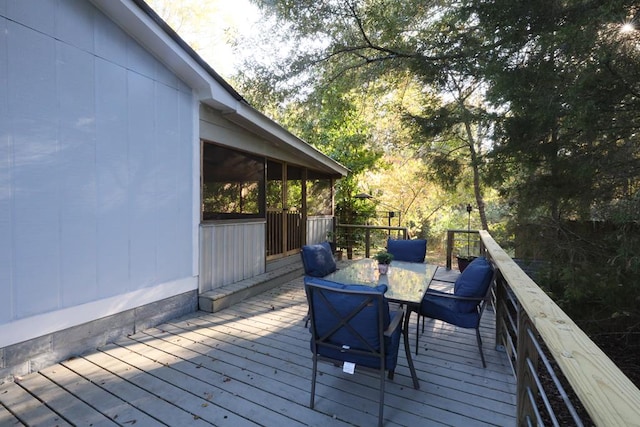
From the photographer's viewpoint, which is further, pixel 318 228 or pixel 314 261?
pixel 318 228

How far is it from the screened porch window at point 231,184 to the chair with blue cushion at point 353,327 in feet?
9.06

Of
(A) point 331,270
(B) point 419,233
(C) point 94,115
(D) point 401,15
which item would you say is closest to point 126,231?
(C) point 94,115

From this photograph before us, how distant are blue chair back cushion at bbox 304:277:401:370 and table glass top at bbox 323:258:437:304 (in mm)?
596

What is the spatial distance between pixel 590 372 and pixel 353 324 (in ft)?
4.15

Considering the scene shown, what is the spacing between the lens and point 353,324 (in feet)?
6.63

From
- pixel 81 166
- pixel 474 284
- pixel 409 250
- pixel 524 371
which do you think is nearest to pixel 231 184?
pixel 81 166

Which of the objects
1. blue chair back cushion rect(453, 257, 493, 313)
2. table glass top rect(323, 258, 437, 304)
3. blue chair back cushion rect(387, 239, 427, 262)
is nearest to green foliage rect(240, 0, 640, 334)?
blue chair back cushion rect(387, 239, 427, 262)

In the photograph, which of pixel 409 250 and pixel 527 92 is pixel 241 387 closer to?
pixel 409 250

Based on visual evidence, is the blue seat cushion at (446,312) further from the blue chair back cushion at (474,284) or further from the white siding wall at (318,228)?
the white siding wall at (318,228)

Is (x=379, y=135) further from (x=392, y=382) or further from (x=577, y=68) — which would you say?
(x=392, y=382)

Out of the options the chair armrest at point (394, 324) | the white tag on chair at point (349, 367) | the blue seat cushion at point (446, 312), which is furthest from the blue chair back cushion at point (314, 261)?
the white tag on chair at point (349, 367)

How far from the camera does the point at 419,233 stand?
1395cm

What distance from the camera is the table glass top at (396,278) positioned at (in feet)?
9.07

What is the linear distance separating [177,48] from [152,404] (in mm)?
3407
